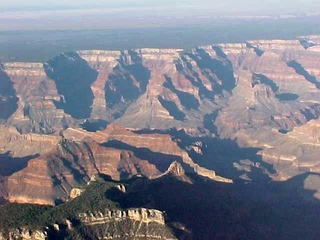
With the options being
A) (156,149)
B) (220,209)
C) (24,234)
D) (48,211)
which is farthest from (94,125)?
(24,234)

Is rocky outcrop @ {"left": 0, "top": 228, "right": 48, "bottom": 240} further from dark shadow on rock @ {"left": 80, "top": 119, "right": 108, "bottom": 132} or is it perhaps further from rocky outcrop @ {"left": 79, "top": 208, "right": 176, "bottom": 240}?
dark shadow on rock @ {"left": 80, "top": 119, "right": 108, "bottom": 132}

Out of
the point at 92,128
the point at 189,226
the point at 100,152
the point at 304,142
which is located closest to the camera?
the point at 189,226

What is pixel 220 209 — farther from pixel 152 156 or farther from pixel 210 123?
pixel 210 123

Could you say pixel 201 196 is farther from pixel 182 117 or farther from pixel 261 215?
pixel 182 117

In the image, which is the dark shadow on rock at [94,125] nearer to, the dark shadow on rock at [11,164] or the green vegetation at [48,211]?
the dark shadow on rock at [11,164]

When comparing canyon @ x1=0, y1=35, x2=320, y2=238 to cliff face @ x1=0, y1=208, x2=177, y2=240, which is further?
canyon @ x1=0, y1=35, x2=320, y2=238

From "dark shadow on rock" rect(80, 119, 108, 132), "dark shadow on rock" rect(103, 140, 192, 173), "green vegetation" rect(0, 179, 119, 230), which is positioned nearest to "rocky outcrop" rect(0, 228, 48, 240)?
"green vegetation" rect(0, 179, 119, 230)

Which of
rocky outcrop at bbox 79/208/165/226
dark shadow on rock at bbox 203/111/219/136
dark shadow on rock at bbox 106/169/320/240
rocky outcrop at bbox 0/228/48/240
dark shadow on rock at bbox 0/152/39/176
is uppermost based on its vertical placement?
rocky outcrop at bbox 79/208/165/226

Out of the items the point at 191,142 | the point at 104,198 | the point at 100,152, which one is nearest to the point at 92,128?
the point at 191,142
